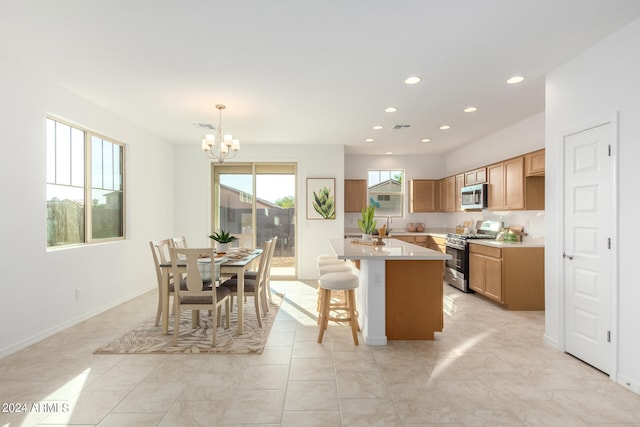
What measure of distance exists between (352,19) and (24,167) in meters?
3.37

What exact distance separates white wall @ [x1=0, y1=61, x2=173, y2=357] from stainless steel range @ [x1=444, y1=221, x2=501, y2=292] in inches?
185

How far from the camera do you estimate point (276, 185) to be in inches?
260

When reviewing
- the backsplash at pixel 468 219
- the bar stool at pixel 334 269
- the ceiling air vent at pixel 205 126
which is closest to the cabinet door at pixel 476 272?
the backsplash at pixel 468 219

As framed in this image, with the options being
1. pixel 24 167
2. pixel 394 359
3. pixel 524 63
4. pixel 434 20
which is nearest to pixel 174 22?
pixel 434 20

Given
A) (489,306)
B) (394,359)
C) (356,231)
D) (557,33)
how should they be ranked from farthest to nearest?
1. (356,231)
2. (489,306)
3. (394,359)
4. (557,33)

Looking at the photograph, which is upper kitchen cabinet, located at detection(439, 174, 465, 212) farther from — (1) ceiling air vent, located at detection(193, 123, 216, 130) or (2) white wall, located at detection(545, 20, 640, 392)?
(1) ceiling air vent, located at detection(193, 123, 216, 130)

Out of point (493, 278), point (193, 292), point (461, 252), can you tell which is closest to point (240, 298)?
point (193, 292)

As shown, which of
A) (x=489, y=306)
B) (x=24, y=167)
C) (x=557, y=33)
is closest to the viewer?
(x=557, y=33)

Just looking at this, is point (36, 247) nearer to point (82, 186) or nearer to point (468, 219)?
point (82, 186)

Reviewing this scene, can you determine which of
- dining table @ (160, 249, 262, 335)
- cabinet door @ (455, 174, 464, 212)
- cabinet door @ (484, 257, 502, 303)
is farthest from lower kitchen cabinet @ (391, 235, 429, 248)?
dining table @ (160, 249, 262, 335)

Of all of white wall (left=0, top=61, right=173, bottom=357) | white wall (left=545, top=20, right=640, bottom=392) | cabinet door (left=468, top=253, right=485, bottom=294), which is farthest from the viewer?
cabinet door (left=468, top=253, right=485, bottom=294)

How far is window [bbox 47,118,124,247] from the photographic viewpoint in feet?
12.3

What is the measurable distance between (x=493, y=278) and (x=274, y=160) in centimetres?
428

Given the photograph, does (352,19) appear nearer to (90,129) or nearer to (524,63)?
(524,63)
